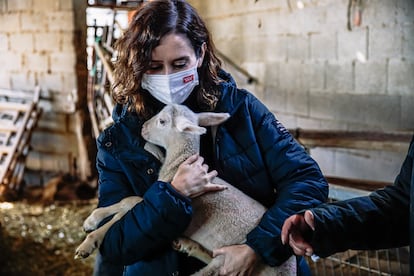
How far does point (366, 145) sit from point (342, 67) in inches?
58.6

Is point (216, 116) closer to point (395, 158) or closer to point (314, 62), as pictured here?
point (395, 158)

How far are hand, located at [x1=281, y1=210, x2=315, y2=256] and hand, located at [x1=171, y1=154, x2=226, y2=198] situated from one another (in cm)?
25

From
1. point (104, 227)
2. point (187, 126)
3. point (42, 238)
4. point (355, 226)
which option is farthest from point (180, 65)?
point (42, 238)

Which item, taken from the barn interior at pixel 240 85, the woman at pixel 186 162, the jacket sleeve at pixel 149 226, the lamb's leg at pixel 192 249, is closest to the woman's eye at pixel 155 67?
the woman at pixel 186 162

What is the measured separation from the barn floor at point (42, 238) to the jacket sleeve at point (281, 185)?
3298mm

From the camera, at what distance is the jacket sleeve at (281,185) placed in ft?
4.61

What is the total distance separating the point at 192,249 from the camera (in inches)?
56.9

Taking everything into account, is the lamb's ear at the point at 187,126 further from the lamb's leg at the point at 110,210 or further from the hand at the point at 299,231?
the hand at the point at 299,231

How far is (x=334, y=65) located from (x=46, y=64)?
12.4ft

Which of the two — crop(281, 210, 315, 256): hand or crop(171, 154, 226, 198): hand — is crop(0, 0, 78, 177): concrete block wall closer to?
crop(171, 154, 226, 198): hand

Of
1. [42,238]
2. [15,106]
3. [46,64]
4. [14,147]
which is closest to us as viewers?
[42,238]

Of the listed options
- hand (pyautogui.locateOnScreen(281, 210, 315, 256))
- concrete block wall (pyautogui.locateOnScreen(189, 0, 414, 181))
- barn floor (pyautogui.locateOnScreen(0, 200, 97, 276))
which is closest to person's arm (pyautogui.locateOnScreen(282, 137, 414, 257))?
hand (pyautogui.locateOnScreen(281, 210, 315, 256))

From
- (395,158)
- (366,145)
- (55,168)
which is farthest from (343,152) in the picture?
(55,168)

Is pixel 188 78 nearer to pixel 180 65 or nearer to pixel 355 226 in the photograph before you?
pixel 180 65
